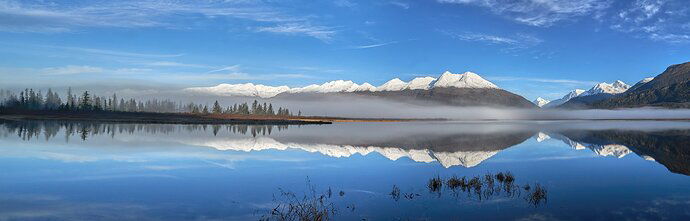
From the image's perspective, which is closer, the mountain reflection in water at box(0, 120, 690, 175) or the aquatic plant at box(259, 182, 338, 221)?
the aquatic plant at box(259, 182, 338, 221)

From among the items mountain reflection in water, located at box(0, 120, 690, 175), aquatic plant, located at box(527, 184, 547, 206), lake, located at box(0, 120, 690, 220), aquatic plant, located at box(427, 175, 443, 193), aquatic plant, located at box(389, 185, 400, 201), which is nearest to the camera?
lake, located at box(0, 120, 690, 220)

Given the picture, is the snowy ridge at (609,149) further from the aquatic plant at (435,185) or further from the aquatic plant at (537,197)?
the aquatic plant at (435,185)

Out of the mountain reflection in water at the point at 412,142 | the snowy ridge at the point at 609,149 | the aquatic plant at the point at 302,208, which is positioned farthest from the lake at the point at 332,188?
the snowy ridge at the point at 609,149

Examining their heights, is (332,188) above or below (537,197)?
below

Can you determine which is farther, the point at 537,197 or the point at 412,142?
the point at 412,142

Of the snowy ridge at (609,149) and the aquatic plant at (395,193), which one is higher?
the snowy ridge at (609,149)

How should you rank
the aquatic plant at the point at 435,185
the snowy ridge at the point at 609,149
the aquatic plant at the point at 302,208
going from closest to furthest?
the aquatic plant at the point at 302,208, the aquatic plant at the point at 435,185, the snowy ridge at the point at 609,149

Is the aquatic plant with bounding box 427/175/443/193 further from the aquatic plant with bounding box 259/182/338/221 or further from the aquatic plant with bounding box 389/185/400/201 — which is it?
the aquatic plant with bounding box 259/182/338/221

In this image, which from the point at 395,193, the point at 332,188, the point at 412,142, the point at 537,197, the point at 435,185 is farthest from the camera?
the point at 412,142

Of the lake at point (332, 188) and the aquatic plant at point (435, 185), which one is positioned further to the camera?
the aquatic plant at point (435, 185)

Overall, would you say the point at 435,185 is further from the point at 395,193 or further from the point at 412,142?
the point at 412,142

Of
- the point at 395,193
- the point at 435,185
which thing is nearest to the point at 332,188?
the point at 395,193

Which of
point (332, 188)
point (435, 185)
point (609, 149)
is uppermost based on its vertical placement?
point (609, 149)

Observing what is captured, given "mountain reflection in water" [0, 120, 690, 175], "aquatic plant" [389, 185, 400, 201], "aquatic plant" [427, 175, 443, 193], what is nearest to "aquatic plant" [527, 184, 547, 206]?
"aquatic plant" [427, 175, 443, 193]
